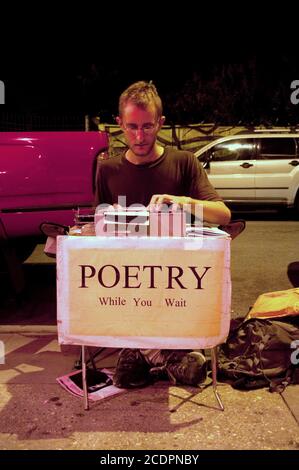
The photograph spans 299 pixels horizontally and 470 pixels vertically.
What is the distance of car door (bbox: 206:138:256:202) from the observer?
39.1 ft

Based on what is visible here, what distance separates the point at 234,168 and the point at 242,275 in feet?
18.5

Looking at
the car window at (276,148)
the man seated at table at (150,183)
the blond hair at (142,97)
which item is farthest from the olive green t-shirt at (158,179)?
the car window at (276,148)

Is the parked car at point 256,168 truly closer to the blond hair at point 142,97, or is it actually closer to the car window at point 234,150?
the car window at point 234,150

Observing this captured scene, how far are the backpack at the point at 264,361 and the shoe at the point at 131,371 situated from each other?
49 centimetres

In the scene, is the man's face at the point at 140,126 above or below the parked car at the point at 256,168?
above

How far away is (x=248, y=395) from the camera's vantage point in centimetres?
361

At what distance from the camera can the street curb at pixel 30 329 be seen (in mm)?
4805

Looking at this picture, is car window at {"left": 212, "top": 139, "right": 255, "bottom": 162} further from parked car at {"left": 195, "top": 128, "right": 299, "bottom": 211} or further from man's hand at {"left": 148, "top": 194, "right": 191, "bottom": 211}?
man's hand at {"left": 148, "top": 194, "right": 191, "bottom": 211}

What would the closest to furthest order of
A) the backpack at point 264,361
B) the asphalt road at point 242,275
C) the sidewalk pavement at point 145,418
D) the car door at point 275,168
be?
the sidewalk pavement at point 145,418 → the backpack at point 264,361 → the asphalt road at point 242,275 → the car door at point 275,168

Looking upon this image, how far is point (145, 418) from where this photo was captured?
3.33 m

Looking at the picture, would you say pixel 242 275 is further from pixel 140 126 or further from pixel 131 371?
pixel 140 126

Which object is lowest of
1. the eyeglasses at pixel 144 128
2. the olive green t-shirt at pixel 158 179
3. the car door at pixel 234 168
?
the car door at pixel 234 168

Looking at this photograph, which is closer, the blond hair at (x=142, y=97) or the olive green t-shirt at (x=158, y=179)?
the blond hair at (x=142, y=97)
